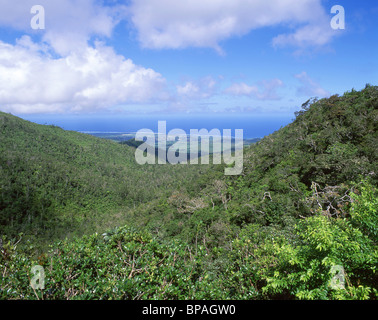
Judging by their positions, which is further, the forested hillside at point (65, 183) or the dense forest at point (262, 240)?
the forested hillside at point (65, 183)

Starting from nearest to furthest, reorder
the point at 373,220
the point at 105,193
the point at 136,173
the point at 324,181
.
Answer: the point at 373,220
the point at 324,181
the point at 105,193
the point at 136,173

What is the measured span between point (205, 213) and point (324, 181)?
12071mm

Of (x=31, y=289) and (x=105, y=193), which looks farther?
(x=105, y=193)

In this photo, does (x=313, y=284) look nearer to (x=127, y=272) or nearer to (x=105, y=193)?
(x=127, y=272)

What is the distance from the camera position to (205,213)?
2302cm

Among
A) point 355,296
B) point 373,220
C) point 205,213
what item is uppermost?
point 373,220

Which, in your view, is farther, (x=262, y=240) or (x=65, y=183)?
(x=65, y=183)

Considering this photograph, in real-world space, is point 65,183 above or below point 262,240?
above

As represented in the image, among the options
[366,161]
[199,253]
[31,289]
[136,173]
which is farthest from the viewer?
[136,173]

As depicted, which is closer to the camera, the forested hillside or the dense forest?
the dense forest
